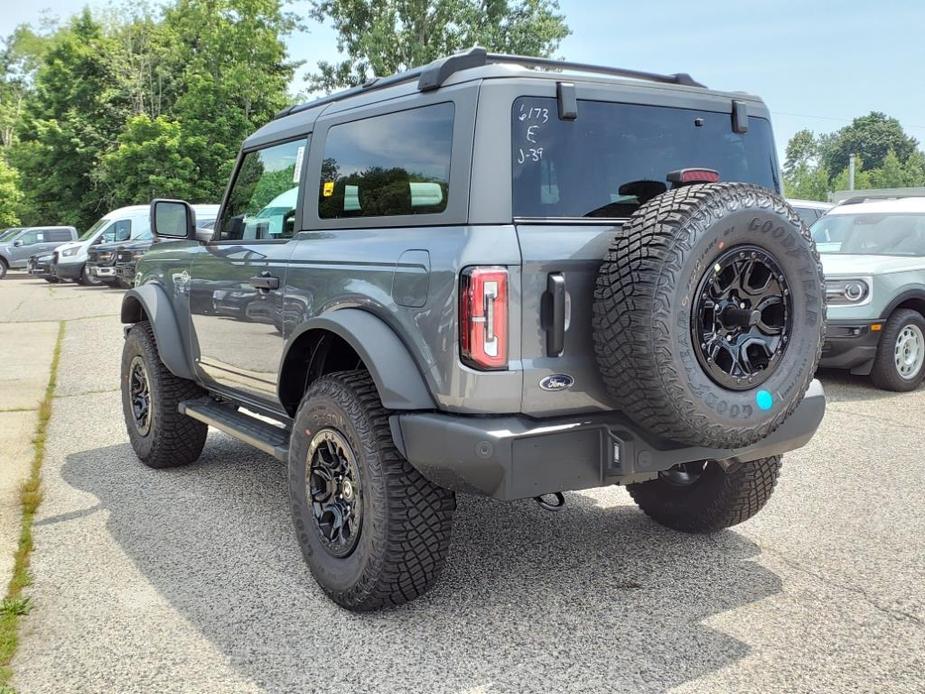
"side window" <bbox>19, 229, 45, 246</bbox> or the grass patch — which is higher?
"side window" <bbox>19, 229, 45, 246</bbox>

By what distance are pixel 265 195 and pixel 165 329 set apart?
4.10ft

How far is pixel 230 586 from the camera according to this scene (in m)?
3.70

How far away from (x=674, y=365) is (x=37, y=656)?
2490 millimetres

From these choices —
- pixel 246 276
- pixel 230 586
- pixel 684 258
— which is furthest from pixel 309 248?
pixel 684 258

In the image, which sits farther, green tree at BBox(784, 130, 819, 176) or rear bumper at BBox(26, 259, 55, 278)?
green tree at BBox(784, 130, 819, 176)

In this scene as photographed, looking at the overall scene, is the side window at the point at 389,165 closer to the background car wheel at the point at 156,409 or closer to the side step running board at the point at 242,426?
the side step running board at the point at 242,426

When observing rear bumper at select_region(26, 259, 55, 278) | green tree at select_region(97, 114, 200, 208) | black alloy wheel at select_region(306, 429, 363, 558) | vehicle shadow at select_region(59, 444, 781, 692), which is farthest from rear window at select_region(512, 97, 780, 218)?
green tree at select_region(97, 114, 200, 208)

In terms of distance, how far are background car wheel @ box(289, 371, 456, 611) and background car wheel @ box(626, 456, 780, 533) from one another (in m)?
1.30

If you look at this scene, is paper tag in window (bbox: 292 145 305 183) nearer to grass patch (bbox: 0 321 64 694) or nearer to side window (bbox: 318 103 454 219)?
side window (bbox: 318 103 454 219)

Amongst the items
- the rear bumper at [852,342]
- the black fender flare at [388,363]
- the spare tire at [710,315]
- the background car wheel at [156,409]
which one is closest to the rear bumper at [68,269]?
the background car wheel at [156,409]

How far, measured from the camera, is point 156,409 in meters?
5.43

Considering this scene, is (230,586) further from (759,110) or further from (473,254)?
(759,110)

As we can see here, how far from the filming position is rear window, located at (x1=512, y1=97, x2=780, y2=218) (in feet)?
10.3

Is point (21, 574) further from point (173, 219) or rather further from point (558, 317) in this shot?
point (558, 317)
